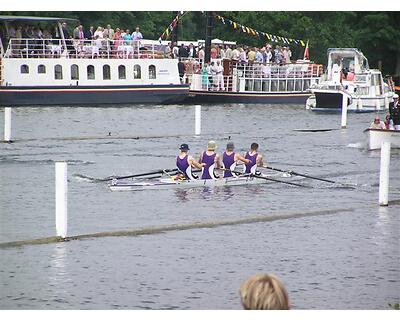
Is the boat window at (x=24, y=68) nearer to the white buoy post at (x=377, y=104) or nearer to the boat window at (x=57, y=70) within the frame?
the boat window at (x=57, y=70)

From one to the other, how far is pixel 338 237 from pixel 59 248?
573 centimetres

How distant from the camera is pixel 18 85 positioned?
5341 cm

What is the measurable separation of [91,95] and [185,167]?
90.9 feet

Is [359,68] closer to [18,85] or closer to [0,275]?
[18,85]

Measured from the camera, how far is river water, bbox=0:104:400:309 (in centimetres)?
1722

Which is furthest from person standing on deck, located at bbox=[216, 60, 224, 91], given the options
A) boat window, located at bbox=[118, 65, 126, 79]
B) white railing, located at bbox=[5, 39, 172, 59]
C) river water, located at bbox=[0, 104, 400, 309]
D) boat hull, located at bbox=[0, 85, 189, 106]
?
river water, located at bbox=[0, 104, 400, 309]

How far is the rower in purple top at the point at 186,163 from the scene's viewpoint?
1065 inches

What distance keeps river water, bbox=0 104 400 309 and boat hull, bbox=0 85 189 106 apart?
10.8m

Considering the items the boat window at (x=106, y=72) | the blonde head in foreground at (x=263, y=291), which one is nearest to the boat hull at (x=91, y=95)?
the boat window at (x=106, y=72)

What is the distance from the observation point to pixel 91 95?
180ft

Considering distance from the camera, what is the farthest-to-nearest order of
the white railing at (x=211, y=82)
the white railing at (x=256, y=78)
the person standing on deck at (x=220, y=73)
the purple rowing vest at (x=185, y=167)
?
1. the white railing at (x=211, y=82)
2. the white railing at (x=256, y=78)
3. the person standing on deck at (x=220, y=73)
4. the purple rowing vest at (x=185, y=167)

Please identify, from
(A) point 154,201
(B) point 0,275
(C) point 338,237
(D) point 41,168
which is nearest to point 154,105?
(D) point 41,168

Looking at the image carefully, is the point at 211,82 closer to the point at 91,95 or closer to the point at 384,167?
the point at 91,95

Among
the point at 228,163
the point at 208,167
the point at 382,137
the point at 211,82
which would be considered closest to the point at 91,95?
the point at 211,82
